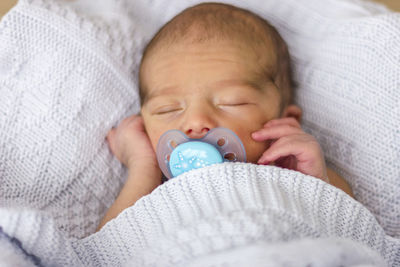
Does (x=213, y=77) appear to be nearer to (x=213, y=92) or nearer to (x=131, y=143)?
(x=213, y=92)

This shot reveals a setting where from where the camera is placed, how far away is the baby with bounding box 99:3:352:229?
96 centimetres

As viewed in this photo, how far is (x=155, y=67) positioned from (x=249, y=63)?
24 cm

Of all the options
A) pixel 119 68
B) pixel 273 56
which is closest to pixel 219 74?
pixel 273 56

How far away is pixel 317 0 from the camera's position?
4.14ft

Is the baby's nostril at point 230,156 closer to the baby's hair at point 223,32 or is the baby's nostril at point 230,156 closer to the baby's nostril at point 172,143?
the baby's nostril at point 172,143

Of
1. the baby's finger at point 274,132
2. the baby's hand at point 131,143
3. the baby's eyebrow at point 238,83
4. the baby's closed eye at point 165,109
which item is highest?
the baby's eyebrow at point 238,83

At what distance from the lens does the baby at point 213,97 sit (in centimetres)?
96

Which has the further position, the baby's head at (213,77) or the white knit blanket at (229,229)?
the baby's head at (213,77)

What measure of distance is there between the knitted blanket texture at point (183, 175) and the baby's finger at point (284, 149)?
81mm

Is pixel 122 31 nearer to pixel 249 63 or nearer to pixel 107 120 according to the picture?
pixel 107 120

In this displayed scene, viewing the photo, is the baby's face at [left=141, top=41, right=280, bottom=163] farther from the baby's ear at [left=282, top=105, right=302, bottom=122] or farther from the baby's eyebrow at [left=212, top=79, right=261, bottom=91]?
the baby's ear at [left=282, top=105, right=302, bottom=122]

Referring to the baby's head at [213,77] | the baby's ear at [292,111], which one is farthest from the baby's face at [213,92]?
the baby's ear at [292,111]

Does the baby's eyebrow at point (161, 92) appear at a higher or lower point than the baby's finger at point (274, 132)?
higher

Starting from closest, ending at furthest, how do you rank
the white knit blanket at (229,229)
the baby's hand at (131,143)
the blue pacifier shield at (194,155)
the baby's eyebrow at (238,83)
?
the white knit blanket at (229,229)
the blue pacifier shield at (194,155)
the baby's eyebrow at (238,83)
the baby's hand at (131,143)
